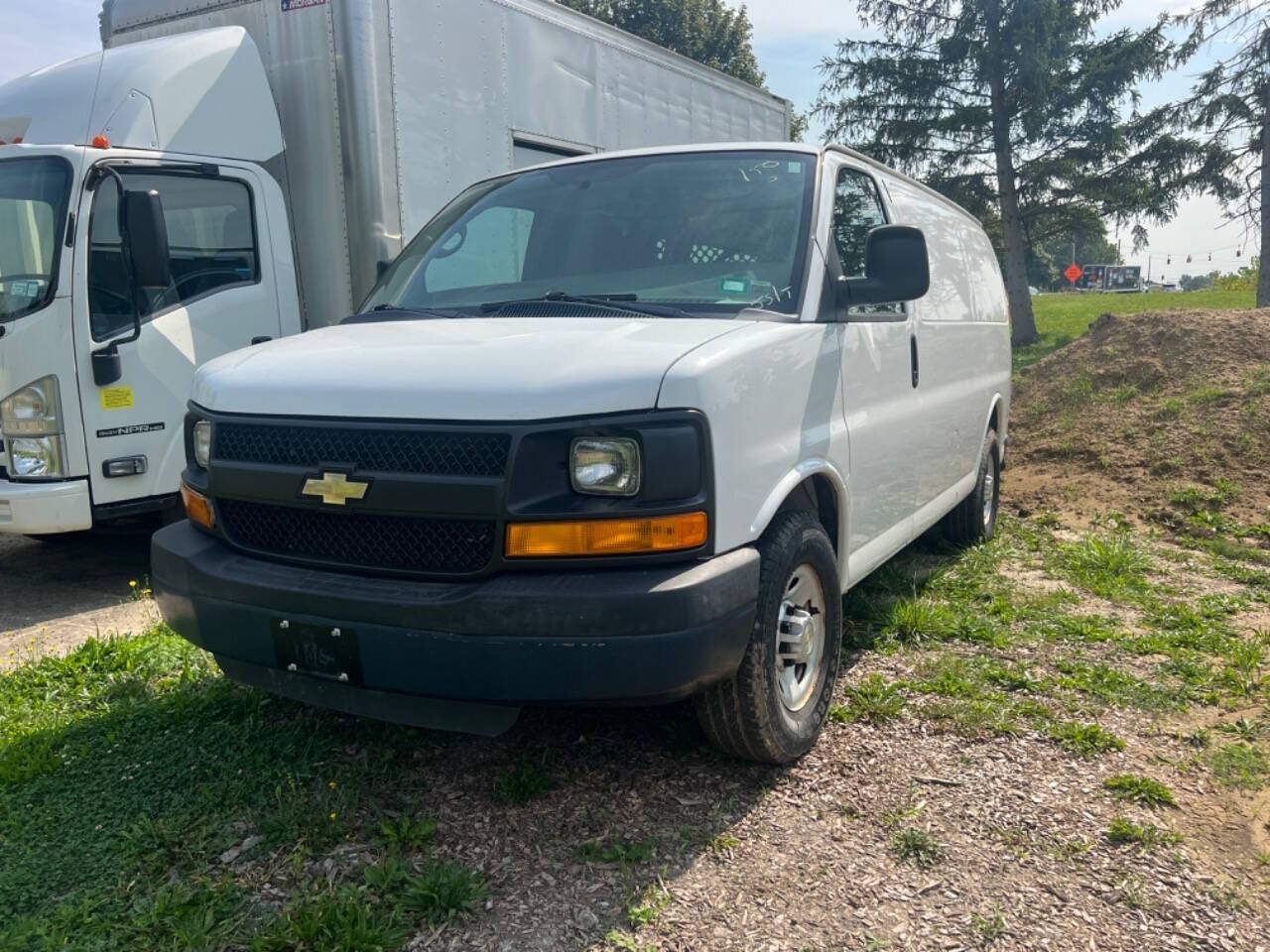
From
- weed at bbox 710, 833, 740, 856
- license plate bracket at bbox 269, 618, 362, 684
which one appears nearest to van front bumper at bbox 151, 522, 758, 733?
license plate bracket at bbox 269, 618, 362, 684

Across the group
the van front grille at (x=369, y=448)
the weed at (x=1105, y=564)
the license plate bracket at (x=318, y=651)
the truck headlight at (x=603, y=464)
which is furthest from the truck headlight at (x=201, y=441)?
the weed at (x=1105, y=564)

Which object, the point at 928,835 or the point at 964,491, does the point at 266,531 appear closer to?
the point at 928,835

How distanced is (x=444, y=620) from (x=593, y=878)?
837 mm

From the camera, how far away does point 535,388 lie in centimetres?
270

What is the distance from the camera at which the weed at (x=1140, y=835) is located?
3.00 metres

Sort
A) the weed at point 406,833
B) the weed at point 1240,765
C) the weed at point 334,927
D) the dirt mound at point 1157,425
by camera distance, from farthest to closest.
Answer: the dirt mound at point 1157,425, the weed at point 1240,765, the weed at point 406,833, the weed at point 334,927

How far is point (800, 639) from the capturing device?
334 centimetres

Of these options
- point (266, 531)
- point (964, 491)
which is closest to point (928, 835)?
point (266, 531)

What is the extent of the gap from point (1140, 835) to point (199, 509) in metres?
3.08

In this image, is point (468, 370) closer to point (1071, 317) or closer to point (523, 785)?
point (523, 785)

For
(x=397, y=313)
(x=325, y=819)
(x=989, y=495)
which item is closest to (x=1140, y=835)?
(x=325, y=819)

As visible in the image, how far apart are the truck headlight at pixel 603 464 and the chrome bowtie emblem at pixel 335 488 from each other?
0.61 meters

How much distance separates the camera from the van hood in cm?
271

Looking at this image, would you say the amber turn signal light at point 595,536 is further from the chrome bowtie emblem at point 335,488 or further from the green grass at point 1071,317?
the green grass at point 1071,317
